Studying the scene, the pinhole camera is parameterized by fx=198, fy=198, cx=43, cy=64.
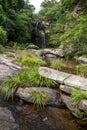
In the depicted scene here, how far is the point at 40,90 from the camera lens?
6.83 metres

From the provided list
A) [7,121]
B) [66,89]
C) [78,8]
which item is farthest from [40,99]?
[78,8]

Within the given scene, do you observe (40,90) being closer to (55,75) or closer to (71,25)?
(55,75)

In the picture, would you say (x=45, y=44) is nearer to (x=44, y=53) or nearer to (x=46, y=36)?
(x=46, y=36)

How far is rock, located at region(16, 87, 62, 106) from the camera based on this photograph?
665 centimetres

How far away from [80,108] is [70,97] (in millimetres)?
795

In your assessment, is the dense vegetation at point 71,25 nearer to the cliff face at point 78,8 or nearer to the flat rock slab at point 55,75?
the cliff face at point 78,8

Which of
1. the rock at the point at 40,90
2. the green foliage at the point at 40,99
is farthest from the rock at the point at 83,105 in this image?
the green foliage at the point at 40,99

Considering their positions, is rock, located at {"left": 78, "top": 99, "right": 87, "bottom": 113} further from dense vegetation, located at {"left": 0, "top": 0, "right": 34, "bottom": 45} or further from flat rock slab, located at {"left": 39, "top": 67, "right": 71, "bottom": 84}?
dense vegetation, located at {"left": 0, "top": 0, "right": 34, "bottom": 45}

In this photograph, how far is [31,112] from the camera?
619 cm

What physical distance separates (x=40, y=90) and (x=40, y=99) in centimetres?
44

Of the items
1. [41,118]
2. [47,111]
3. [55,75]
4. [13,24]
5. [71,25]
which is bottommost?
[41,118]

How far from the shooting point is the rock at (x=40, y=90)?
665 centimetres

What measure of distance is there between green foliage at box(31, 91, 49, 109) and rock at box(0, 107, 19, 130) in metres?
0.95

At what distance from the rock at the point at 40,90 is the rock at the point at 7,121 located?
32.6 inches
